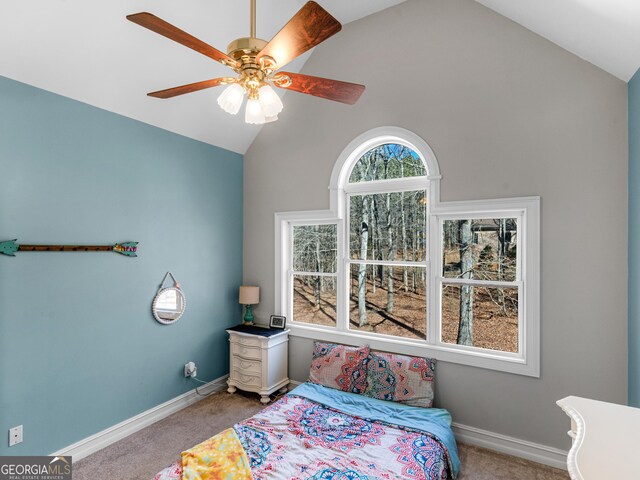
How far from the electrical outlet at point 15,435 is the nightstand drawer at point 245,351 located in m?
1.71

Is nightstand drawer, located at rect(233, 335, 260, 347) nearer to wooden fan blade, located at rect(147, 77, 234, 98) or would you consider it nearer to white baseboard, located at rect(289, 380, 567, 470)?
white baseboard, located at rect(289, 380, 567, 470)

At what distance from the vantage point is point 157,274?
9.99 feet

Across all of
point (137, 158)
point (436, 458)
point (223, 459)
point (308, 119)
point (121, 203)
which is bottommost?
point (436, 458)

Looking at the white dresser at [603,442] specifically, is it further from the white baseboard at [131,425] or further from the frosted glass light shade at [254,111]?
the white baseboard at [131,425]

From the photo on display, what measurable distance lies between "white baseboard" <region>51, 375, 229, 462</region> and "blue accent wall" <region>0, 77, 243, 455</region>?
0.05 m

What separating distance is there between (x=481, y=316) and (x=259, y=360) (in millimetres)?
2118

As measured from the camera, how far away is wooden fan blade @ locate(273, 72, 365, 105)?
1.61 metres

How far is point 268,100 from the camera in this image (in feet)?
5.33

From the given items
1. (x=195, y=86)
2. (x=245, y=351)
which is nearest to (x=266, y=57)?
(x=195, y=86)

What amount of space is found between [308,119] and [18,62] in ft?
7.33

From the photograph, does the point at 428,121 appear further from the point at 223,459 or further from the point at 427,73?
the point at 223,459


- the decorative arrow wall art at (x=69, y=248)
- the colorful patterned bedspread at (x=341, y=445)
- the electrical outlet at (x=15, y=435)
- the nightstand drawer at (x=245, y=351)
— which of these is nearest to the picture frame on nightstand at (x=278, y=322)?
the nightstand drawer at (x=245, y=351)

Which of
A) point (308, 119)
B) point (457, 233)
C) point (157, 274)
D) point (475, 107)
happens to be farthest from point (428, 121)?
point (157, 274)

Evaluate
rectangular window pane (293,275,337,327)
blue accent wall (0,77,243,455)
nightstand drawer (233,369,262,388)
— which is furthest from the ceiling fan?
nightstand drawer (233,369,262,388)
